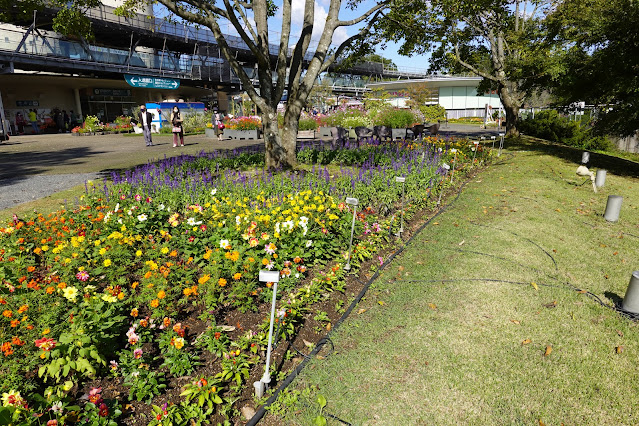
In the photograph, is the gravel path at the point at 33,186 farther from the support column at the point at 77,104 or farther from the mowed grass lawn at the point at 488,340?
the support column at the point at 77,104

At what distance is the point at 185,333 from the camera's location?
2936 millimetres

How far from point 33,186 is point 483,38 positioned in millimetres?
18255

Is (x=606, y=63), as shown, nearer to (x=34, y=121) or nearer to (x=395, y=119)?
(x=395, y=119)

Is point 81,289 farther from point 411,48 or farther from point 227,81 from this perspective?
point 227,81

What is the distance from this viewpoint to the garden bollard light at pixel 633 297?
3.35m

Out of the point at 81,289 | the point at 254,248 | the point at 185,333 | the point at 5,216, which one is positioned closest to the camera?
the point at 185,333

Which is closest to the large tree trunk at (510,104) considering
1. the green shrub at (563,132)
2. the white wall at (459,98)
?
the green shrub at (563,132)

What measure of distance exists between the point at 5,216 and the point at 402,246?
588 cm

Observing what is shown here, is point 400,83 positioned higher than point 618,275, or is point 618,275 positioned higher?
point 400,83

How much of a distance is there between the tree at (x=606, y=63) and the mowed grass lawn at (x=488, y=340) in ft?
21.1

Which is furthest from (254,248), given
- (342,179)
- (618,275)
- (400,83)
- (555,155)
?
(400,83)

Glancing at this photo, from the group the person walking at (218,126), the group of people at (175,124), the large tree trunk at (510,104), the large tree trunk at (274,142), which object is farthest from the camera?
the person walking at (218,126)

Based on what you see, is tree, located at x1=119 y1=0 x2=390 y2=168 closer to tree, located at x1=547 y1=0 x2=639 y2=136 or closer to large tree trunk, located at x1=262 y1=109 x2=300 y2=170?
large tree trunk, located at x1=262 y1=109 x2=300 y2=170

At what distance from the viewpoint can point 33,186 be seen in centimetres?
805
